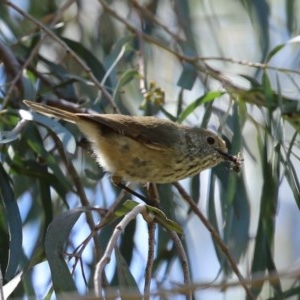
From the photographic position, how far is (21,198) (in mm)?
3492

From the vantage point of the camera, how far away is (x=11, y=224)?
260 centimetres

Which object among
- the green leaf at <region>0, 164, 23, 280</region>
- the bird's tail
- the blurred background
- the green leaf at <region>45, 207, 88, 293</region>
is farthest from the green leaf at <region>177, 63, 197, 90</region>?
the green leaf at <region>45, 207, 88, 293</region>

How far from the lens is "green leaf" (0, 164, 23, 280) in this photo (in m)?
2.49

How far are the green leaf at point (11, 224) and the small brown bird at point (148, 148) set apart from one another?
11.1 inches

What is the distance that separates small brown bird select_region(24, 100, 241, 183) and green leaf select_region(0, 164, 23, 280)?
0.28 meters

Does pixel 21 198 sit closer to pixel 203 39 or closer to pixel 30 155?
pixel 30 155

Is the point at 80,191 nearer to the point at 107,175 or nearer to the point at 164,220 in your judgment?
the point at 107,175

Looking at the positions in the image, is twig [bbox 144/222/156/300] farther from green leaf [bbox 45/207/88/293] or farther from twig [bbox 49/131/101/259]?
twig [bbox 49/131/101/259]

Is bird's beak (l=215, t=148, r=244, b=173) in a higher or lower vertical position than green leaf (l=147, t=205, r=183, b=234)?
lower

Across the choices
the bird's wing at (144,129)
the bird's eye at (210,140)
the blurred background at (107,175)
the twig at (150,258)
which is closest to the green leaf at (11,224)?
the blurred background at (107,175)

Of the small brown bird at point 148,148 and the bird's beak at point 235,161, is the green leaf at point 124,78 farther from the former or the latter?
the bird's beak at point 235,161

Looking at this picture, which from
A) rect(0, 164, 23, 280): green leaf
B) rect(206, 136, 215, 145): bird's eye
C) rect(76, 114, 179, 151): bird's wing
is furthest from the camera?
rect(206, 136, 215, 145): bird's eye

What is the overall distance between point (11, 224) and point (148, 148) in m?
0.61

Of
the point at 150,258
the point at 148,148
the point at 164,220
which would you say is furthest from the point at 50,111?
the point at 150,258
